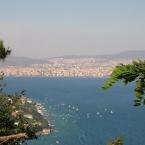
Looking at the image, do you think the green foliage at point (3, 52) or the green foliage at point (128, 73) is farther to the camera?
the green foliage at point (3, 52)

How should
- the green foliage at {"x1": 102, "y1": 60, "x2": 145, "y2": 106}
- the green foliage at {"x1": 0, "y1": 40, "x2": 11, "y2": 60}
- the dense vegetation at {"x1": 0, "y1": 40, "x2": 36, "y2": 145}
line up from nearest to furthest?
the green foliage at {"x1": 102, "y1": 60, "x2": 145, "y2": 106} < the green foliage at {"x1": 0, "y1": 40, "x2": 11, "y2": 60} < the dense vegetation at {"x1": 0, "y1": 40, "x2": 36, "y2": 145}

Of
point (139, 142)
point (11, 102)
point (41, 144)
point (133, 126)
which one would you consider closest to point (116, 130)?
point (133, 126)

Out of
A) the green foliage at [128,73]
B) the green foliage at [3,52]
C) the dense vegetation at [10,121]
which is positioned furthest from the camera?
Answer: the dense vegetation at [10,121]

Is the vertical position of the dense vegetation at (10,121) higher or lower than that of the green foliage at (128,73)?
lower

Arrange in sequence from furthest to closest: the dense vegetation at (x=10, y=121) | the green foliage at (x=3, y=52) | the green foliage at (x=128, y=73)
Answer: the dense vegetation at (x=10, y=121) < the green foliage at (x=3, y=52) < the green foliage at (x=128, y=73)

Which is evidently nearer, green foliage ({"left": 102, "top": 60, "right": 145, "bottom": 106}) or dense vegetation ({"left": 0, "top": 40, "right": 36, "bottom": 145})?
green foliage ({"left": 102, "top": 60, "right": 145, "bottom": 106})

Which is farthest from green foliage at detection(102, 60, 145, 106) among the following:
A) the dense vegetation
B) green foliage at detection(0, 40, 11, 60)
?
the dense vegetation

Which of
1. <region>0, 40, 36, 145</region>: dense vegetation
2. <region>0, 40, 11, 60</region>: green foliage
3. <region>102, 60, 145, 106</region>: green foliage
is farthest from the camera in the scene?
<region>0, 40, 36, 145</region>: dense vegetation

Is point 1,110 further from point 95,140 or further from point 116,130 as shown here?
point 116,130

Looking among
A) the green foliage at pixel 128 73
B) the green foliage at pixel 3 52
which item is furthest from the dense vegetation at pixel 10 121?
the green foliage at pixel 128 73

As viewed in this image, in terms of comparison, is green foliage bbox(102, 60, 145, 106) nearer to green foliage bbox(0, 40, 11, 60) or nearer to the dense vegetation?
green foliage bbox(0, 40, 11, 60)

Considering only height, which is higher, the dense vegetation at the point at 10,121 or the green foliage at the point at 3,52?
the green foliage at the point at 3,52

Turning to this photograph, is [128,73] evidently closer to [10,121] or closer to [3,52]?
[3,52]

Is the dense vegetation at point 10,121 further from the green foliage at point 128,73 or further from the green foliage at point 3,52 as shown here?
the green foliage at point 128,73
